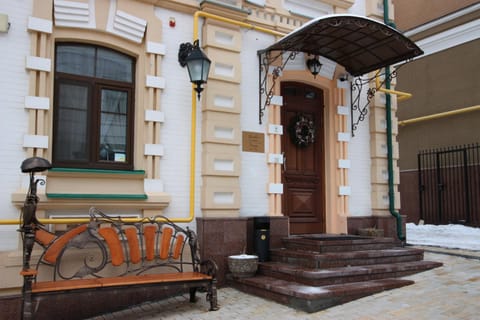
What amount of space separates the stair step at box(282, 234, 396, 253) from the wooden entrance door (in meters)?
1.09

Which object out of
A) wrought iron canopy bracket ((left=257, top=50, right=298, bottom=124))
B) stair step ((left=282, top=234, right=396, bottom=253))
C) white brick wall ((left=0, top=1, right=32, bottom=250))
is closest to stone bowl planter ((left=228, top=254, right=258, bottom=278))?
stair step ((left=282, top=234, right=396, bottom=253))

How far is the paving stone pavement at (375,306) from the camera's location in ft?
17.9

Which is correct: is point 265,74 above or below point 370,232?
above

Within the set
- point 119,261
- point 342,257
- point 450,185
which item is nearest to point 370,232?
point 342,257

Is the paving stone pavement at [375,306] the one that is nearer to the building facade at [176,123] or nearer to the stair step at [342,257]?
the stair step at [342,257]

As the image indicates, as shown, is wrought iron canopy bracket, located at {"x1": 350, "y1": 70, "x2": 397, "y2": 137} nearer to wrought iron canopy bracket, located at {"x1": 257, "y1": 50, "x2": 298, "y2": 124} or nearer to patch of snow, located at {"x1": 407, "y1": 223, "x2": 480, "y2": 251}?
wrought iron canopy bracket, located at {"x1": 257, "y1": 50, "x2": 298, "y2": 124}

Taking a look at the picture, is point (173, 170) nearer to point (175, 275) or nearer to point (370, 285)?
point (175, 275)

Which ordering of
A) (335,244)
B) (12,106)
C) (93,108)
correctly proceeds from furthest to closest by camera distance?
(335,244), (93,108), (12,106)

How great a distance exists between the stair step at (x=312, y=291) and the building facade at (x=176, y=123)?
3.26ft

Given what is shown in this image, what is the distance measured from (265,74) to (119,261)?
3.98 meters

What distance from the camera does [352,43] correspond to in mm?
8125

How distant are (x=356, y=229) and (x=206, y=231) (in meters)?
3.21

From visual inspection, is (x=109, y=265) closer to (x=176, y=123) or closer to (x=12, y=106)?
(x=176, y=123)

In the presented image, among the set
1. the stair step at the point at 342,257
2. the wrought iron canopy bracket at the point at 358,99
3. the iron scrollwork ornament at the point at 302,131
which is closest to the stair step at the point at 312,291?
the stair step at the point at 342,257
